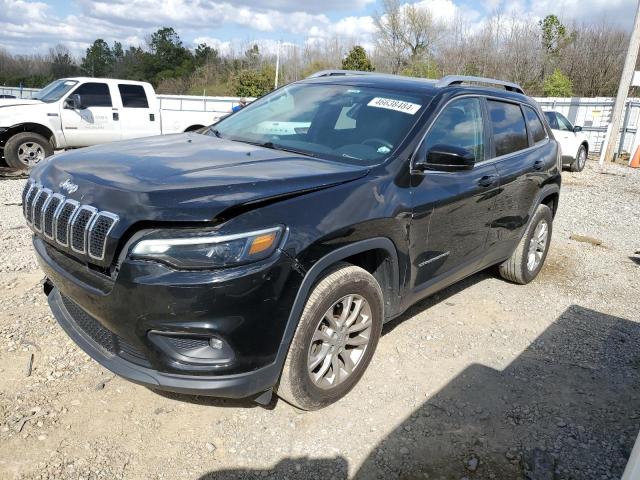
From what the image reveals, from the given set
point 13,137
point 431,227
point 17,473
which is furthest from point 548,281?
point 13,137

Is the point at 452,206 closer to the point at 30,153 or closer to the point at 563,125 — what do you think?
the point at 30,153

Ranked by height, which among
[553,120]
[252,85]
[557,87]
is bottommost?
[553,120]

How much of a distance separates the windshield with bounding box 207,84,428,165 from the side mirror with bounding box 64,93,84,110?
24.7ft

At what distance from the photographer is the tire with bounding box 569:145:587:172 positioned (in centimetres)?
1478

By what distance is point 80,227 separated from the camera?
2410 millimetres

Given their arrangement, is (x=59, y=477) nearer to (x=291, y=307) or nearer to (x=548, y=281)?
(x=291, y=307)

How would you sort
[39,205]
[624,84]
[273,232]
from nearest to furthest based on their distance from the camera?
[273,232] → [39,205] → [624,84]

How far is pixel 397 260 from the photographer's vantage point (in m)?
3.11

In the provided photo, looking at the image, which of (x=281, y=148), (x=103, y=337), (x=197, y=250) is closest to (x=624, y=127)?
(x=281, y=148)

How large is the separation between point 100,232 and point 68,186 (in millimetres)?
454

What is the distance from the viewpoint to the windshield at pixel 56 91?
34.1 ft

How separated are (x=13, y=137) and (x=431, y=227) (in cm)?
890

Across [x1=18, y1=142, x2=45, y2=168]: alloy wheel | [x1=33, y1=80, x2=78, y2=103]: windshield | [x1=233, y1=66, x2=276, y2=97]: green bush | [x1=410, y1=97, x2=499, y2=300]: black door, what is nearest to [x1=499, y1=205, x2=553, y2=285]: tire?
[x1=410, y1=97, x2=499, y2=300]: black door

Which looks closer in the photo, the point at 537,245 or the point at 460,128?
the point at 460,128
